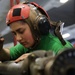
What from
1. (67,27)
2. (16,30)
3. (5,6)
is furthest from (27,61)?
(67,27)

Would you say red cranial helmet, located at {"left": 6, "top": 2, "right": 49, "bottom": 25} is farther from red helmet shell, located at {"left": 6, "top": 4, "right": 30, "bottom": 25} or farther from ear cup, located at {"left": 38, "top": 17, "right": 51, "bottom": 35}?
ear cup, located at {"left": 38, "top": 17, "right": 51, "bottom": 35}

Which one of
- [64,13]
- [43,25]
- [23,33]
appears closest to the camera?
[43,25]

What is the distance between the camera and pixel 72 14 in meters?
3.78

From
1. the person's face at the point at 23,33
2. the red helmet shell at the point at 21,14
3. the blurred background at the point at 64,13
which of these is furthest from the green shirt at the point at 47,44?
the blurred background at the point at 64,13

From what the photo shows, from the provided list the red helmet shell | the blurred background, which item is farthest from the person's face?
the blurred background

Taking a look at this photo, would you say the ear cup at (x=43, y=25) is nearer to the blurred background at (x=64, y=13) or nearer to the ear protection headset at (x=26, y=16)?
the ear protection headset at (x=26, y=16)

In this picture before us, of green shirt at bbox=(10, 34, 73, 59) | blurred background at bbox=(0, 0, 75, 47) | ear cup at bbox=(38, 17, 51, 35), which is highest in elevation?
ear cup at bbox=(38, 17, 51, 35)

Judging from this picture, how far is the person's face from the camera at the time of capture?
1.35m

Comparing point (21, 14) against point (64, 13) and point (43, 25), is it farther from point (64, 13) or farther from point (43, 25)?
point (64, 13)

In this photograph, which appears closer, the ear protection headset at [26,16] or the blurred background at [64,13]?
the ear protection headset at [26,16]

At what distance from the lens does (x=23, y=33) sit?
138 cm

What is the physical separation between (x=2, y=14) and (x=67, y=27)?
1.03 metres

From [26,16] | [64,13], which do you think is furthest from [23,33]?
[64,13]

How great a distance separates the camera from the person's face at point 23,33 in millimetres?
1354
